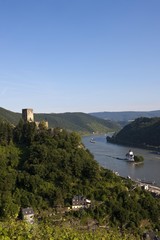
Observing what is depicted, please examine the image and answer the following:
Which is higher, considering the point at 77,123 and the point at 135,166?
the point at 77,123

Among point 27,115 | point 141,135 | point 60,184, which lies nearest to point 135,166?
point 27,115

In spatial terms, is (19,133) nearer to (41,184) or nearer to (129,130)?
(41,184)

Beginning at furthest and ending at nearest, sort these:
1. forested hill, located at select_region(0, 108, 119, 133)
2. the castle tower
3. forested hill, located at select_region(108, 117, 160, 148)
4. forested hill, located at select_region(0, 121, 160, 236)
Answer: forested hill, located at select_region(0, 108, 119, 133) → forested hill, located at select_region(108, 117, 160, 148) → the castle tower → forested hill, located at select_region(0, 121, 160, 236)

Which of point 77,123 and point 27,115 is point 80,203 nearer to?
point 27,115

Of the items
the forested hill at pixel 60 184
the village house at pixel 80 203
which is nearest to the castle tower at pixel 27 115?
the forested hill at pixel 60 184

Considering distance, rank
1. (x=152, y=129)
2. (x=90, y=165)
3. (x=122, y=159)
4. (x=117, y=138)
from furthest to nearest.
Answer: (x=117, y=138) < (x=152, y=129) < (x=122, y=159) < (x=90, y=165)

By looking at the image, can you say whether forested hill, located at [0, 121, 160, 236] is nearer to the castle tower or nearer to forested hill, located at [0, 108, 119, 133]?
the castle tower

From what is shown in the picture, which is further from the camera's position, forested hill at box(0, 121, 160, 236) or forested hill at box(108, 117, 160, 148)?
forested hill at box(108, 117, 160, 148)

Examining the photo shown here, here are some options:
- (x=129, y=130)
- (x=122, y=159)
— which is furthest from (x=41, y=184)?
(x=129, y=130)

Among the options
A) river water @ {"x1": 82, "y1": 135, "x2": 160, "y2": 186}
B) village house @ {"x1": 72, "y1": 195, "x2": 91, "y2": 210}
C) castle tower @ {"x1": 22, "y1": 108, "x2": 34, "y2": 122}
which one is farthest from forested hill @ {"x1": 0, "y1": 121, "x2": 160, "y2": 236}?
river water @ {"x1": 82, "y1": 135, "x2": 160, "y2": 186}
